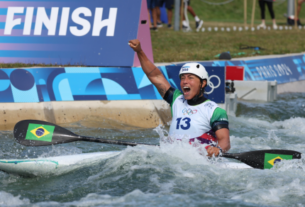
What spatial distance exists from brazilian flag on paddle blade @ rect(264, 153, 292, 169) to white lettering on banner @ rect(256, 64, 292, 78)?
7.42 metres

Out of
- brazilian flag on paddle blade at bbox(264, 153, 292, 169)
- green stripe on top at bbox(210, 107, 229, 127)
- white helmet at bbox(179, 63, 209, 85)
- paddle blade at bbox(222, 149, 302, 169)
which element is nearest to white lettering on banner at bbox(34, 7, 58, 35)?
white helmet at bbox(179, 63, 209, 85)

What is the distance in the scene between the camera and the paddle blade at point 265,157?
5422 millimetres

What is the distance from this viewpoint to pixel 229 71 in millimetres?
10281

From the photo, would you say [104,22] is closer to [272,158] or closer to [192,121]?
[192,121]

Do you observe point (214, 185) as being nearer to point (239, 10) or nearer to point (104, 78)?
point (104, 78)

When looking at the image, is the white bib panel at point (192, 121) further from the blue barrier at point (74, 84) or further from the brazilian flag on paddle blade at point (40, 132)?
the blue barrier at point (74, 84)

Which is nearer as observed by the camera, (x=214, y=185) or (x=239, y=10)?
(x=214, y=185)

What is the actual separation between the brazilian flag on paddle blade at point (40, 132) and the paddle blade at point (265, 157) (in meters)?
2.48

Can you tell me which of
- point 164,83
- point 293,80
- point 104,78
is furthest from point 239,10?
point 164,83

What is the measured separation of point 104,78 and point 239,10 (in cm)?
2076

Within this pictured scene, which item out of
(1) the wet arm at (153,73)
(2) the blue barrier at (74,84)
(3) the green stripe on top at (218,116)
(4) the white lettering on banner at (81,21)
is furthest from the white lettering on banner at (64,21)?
(3) the green stripe on top at (218,116)

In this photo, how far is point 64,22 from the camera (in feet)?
29.7

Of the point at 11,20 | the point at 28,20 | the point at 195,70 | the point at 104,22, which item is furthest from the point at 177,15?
the point at 195,70

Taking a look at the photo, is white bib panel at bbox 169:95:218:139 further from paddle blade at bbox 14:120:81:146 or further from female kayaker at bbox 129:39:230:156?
paddle blade at bbox 14:120:81:146
